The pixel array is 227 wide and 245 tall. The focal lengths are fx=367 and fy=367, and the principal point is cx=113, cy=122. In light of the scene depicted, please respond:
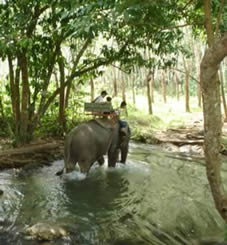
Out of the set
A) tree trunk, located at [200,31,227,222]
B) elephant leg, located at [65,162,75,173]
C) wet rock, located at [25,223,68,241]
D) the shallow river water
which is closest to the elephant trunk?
the shallow river water

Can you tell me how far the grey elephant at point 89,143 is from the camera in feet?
27.4

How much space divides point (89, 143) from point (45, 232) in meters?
3.59

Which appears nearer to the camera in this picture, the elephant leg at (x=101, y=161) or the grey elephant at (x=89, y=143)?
the grey elephant at (x=89, y=143)

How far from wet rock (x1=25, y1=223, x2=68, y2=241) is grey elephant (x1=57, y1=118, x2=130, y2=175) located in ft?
10.3

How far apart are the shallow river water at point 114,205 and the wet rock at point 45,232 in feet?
0.36

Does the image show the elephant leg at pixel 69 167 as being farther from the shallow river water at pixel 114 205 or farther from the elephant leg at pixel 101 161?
the elephant leg at pixel 101 161

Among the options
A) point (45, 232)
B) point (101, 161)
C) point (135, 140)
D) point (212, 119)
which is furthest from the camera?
point (135, 140)

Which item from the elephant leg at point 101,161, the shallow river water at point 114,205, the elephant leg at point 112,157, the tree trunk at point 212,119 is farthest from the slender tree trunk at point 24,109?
the tree trunk at point 212,119

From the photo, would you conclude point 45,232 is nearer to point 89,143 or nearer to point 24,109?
point 89,143

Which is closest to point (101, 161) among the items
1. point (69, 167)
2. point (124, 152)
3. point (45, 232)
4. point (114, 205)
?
point (124, 152)

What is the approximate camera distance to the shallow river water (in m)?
5.39

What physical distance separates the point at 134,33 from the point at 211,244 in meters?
6.51

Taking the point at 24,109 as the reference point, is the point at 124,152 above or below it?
below

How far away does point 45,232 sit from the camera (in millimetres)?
5082
